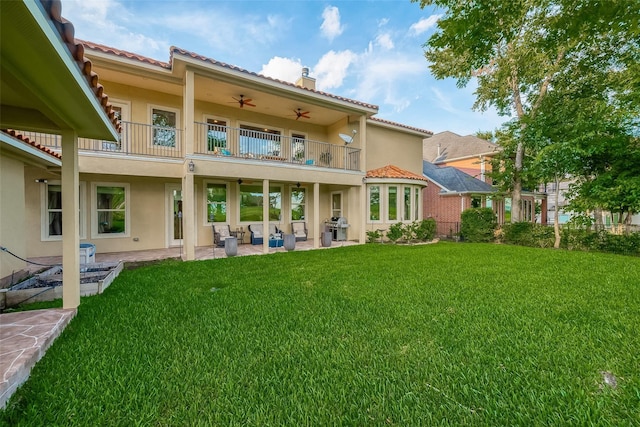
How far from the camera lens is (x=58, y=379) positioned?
2590mm

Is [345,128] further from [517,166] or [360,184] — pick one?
[517,166]

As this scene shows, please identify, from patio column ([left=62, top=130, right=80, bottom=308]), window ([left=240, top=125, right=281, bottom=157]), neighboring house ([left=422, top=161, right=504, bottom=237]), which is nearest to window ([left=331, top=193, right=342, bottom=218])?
window ([left=240, top=125, right=281, bottom=157])

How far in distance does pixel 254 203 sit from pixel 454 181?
1297cm

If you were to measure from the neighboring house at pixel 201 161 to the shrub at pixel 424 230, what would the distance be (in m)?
0.54

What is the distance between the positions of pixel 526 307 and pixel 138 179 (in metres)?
11.9

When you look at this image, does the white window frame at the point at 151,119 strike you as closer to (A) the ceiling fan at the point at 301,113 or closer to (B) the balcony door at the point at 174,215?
(B) the balcony door at the point at 174,215

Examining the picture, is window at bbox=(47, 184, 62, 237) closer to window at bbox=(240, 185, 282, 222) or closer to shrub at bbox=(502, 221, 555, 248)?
window at bbox=(240, 185, 282, 222)

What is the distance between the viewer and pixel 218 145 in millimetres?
11469

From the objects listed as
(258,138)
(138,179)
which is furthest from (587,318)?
(138,179)

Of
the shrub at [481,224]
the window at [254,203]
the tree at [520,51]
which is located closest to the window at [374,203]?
the window at [254,203]

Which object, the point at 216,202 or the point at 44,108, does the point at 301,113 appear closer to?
the point at 216,202

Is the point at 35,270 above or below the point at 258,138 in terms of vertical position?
below

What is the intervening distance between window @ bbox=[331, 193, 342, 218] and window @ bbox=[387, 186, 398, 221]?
2425 millimetres

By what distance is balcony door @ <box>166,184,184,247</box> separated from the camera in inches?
426
